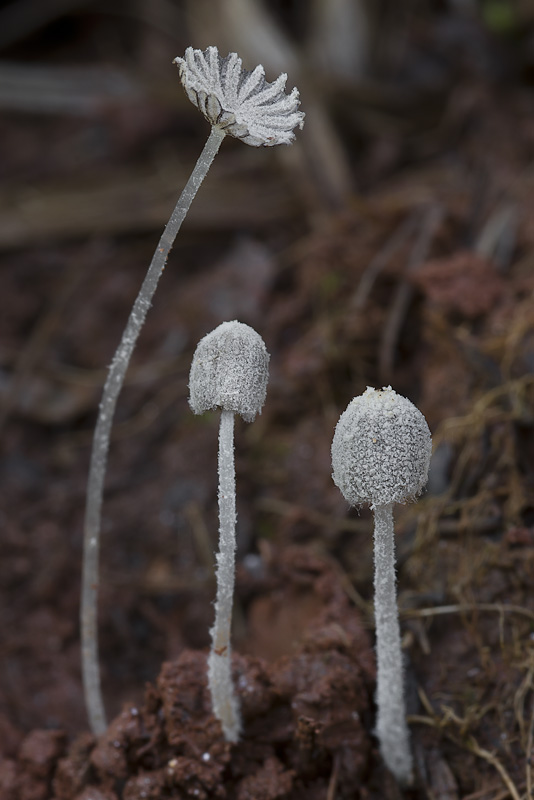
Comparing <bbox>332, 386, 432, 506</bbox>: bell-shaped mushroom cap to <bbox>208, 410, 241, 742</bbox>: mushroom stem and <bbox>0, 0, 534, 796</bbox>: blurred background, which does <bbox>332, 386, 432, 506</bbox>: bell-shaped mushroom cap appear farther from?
<bbox>0, 0, 534, 796</bbox>: blurred background

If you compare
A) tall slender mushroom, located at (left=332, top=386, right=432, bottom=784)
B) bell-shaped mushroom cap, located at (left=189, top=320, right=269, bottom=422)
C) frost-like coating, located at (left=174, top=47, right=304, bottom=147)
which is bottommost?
tall slender mushroom, located at (left=332, top=386, right=432, bottom=784)

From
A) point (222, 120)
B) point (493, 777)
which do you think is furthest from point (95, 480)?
point (493, 777)

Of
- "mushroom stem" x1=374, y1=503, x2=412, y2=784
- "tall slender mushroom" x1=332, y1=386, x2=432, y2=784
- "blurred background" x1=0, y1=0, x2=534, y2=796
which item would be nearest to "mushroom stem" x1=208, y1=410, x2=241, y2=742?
"tall slender mushroom" x1=332, y1=386, x2=432, y2=784

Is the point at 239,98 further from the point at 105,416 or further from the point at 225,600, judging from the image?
the point at 225,600

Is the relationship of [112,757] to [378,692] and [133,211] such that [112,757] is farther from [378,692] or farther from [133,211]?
[133,211]

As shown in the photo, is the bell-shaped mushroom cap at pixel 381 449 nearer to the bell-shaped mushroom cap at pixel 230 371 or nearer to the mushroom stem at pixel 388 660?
the mushroom stem at pixel 388 660

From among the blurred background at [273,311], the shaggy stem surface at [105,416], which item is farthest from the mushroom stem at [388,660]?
the shaggy stem surface at [105,416]

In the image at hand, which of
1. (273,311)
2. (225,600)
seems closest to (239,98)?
(225,600)
